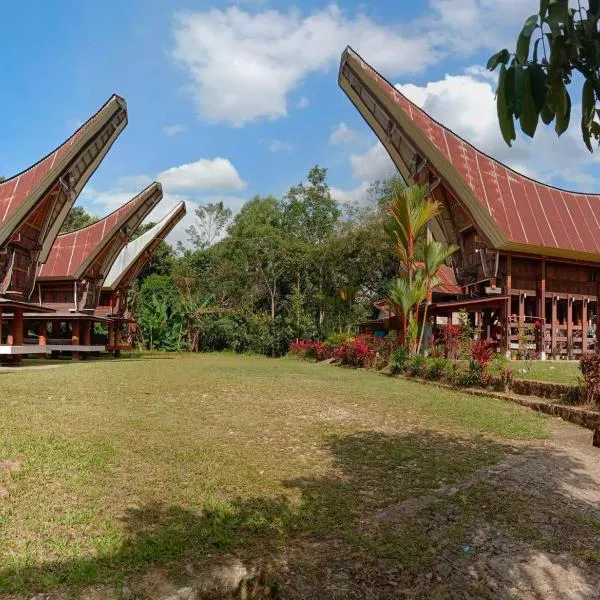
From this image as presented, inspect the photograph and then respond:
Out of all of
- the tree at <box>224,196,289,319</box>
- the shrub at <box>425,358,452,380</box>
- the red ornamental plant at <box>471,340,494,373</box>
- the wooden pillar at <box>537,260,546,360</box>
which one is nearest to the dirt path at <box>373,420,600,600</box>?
the red ornamental plant at <box>471,340,494,373</box>

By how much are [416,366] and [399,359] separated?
0.99 meters

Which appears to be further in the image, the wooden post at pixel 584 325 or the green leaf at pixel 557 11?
the wooden post at pixel 584 325

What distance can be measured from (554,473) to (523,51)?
4076 mm

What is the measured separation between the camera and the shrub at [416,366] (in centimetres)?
1141

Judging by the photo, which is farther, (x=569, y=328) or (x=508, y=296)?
(x=569, y=328)

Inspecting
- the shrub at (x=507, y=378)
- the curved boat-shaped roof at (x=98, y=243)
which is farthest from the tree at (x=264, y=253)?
the shrub at (x=507, y=378)

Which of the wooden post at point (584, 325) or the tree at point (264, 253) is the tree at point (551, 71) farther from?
the tree at point (264, 253)

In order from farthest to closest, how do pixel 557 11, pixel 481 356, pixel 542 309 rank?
pixel 542 309 → pixel 481 356 → pixel 557 11

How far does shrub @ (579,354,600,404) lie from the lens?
22.3 ft

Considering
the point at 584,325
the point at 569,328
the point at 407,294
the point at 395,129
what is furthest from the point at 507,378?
the point at 395,129

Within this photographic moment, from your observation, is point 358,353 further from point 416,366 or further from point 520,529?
point 520,529

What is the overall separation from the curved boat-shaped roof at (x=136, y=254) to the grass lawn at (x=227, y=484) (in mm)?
19068

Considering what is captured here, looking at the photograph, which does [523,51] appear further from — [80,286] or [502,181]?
[80,286]

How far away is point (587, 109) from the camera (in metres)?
1.68
